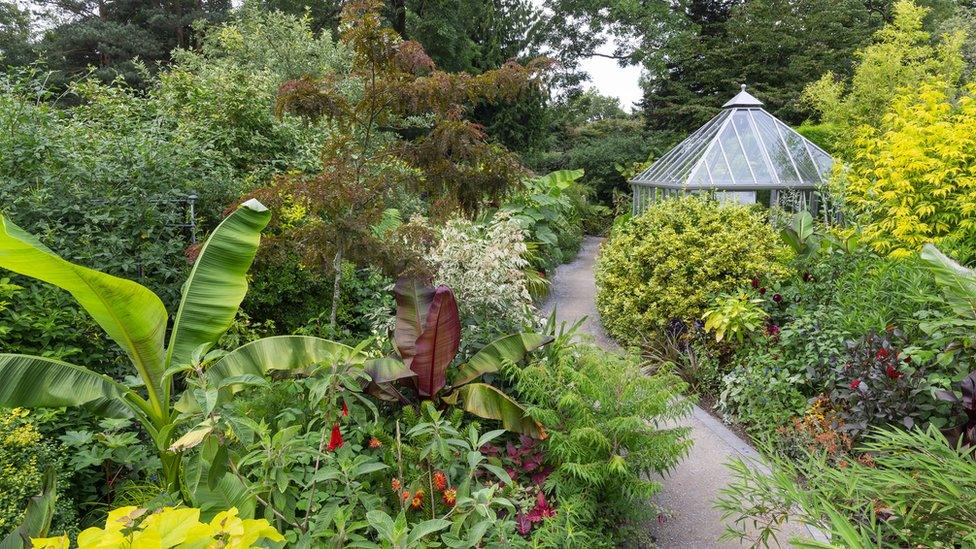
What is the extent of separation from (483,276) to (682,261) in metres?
3.42

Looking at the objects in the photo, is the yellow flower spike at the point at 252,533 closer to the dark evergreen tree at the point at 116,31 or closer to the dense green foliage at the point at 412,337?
the dense green foliage at the point at 412,337

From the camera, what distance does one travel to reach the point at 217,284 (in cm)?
345

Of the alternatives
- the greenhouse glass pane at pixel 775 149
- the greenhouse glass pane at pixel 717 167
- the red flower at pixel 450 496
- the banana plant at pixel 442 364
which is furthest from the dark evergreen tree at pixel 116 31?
the red flower at pixel 450 496

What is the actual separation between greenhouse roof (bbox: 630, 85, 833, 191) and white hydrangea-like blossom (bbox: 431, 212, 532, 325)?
5.81m

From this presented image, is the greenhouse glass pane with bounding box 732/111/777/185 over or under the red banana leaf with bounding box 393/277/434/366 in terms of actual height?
over

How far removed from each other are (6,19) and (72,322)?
2054 cm

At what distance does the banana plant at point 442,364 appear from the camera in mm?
3424

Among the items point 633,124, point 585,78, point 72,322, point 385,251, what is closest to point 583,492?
point 385,251

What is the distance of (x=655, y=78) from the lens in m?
21.7

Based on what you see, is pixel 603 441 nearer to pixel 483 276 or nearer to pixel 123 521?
pixel 483 276

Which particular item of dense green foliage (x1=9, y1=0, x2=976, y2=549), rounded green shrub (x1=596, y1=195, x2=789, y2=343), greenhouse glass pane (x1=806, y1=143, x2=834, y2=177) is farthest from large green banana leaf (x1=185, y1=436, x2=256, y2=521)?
greenhouse glass pane (x1=806, y1=143, x2=834, y2=177)

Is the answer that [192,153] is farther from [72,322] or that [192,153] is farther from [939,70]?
[939,70]

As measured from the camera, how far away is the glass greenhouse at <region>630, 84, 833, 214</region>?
9.84 meters

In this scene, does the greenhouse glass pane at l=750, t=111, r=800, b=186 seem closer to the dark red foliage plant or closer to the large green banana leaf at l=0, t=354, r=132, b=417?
the dark red foliage plant
